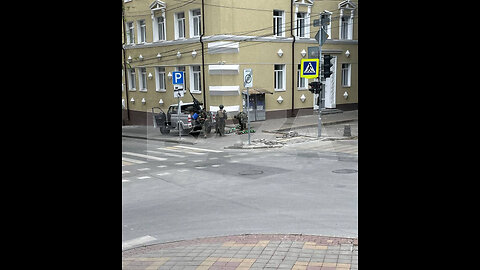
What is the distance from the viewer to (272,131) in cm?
2128

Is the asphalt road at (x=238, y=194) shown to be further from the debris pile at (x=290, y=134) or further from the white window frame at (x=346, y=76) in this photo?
the white window frame at (x=346, y=76)

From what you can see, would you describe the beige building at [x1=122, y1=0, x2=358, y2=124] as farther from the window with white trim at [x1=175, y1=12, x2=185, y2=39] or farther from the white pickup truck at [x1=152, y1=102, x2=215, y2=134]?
the white pickup truck at [x1=152, y1=102, x2=215, y2=134]

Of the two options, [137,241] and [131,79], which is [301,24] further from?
[137,241]

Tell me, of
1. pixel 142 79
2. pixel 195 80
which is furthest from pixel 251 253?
pixel 142 79

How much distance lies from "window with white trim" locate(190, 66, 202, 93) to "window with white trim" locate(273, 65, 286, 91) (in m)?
4.40

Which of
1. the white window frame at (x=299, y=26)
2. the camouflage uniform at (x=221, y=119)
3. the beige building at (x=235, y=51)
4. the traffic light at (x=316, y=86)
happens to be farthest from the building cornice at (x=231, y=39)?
the camouflage uniform at (x=221, y=119)

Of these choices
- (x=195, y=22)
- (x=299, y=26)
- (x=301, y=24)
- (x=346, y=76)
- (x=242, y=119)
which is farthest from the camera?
(x=346, y=76)

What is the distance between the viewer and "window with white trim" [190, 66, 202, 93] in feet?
81.6

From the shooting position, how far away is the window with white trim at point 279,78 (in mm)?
25297

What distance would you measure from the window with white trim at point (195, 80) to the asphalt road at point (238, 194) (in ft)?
33.3

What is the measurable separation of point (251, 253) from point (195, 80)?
66.8 feet

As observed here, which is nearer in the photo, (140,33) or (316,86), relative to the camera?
(316,86)
